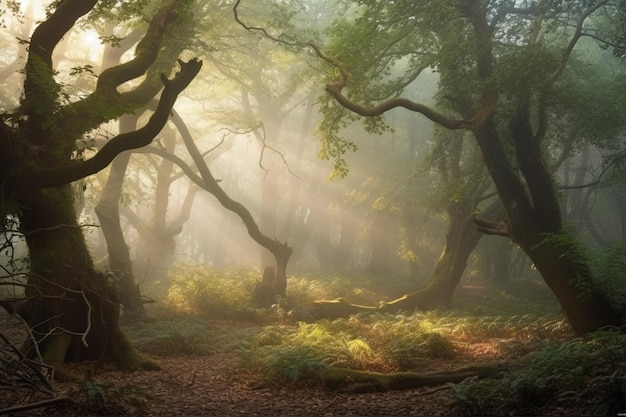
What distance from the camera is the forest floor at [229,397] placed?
5871 mm

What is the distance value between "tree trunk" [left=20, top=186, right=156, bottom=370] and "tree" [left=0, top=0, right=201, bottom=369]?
0.7 inches

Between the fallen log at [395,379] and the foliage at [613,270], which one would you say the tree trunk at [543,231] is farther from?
the fallen log at [395,379]

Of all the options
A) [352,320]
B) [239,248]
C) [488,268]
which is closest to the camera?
[352,320]

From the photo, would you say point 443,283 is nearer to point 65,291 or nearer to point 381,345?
point 381,345

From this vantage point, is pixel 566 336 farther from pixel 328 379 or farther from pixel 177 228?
pixel 177 228

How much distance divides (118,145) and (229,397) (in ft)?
15.1

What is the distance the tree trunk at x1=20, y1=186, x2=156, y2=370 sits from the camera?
8250 millimetres

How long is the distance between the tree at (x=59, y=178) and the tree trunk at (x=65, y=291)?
0.02 meters

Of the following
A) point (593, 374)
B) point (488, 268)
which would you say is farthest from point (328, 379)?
point (488, 268)

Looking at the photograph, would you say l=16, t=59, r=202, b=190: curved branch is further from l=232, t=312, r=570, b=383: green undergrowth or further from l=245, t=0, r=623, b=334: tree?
→ l=232, t=312, r=570, b=383: green undergrowth

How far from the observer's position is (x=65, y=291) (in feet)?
26.8

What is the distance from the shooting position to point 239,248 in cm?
4866

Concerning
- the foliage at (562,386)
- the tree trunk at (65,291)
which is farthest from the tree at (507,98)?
the tree trunk at (65,291)

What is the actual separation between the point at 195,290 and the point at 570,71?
1787 cm
